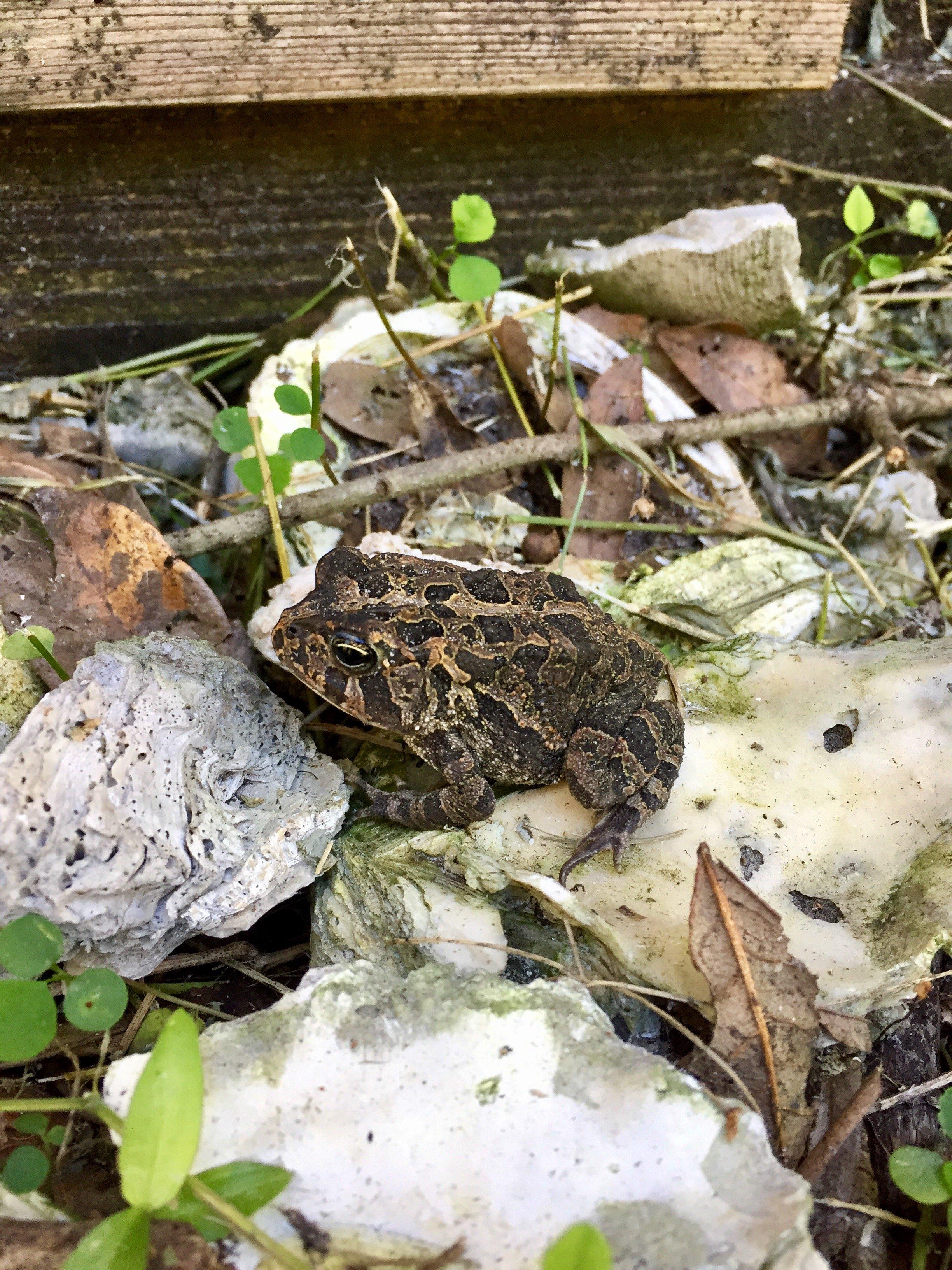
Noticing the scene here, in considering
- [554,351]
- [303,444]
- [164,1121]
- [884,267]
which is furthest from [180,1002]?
[884,267]

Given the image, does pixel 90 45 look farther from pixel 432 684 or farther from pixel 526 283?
pixel 432 684

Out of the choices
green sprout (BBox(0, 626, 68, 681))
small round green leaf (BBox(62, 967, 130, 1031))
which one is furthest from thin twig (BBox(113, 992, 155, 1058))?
green sprout (BBox(0, 626, 68, 681))

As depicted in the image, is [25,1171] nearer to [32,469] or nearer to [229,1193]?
[229,1193]

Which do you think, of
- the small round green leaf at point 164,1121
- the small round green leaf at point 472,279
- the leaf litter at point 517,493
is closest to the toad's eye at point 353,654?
the leaf litter at point 517,493

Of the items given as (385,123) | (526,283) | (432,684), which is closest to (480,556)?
(432,684)

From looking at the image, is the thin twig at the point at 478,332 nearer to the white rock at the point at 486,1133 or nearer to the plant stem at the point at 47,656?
the plant stem at the point at 47,656

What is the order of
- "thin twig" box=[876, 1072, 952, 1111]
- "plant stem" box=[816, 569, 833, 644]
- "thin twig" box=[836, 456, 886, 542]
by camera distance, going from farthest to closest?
"thin twig" box=[836, 456, 886, 542]
"plant stem" box=[816, 569, 833, 644]
"thin twig" box=[876, 1072, 952, 1111]

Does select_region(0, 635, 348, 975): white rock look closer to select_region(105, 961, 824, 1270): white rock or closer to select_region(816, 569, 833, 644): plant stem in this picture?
select_region(105, 961, 824, 1270): white rock
